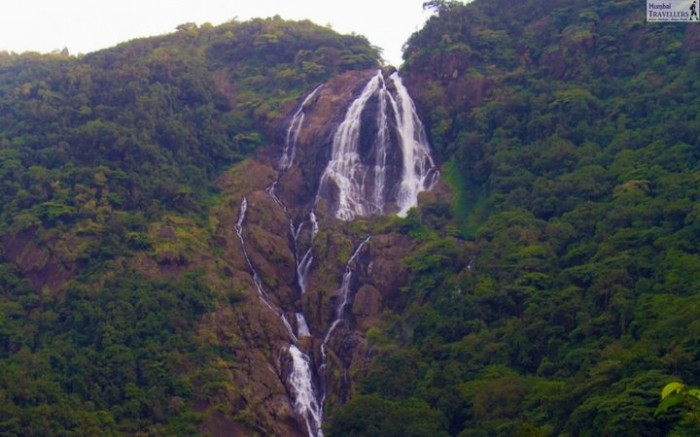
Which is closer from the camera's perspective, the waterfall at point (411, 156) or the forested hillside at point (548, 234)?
the forested hillside at point (548, 234)

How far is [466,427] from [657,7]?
26.9 metres

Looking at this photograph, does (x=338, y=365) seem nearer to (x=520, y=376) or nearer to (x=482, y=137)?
(x=520, y=376)

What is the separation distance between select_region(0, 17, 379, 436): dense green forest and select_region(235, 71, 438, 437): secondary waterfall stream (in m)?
2.35

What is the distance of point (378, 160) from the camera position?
52.9 metres

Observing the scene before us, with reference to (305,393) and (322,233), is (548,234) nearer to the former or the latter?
(322,233)

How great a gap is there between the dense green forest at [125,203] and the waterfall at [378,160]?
4.35 m

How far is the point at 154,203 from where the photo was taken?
47719 mm

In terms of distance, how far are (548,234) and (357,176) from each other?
1189 centimetres

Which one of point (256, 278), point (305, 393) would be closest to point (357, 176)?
point (256, 278)

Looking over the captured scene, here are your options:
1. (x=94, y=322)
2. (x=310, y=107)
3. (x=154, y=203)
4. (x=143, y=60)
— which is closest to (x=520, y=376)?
(x=94, y=322)

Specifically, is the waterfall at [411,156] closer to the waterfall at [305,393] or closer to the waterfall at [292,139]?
the waterfall at [292,139]

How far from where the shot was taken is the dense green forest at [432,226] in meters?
35.0

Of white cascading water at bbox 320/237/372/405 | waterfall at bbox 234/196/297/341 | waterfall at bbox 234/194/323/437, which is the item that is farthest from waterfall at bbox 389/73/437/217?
waterfall at bbox 234/194/323/437

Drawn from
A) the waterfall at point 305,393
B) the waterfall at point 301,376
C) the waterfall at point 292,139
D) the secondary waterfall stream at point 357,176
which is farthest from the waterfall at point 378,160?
the waterfall at point 305,393
